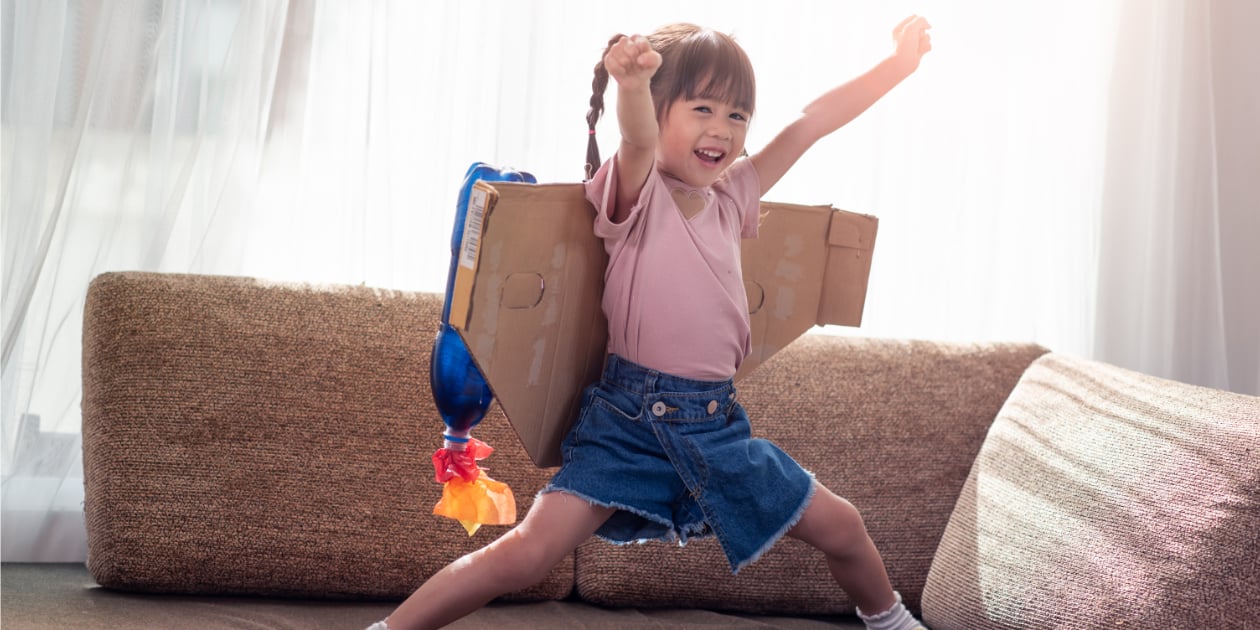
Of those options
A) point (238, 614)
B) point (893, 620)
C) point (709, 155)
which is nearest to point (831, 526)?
point (893, 620)

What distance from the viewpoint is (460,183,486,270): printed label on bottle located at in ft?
3.71

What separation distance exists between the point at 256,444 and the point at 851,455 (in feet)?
2.72

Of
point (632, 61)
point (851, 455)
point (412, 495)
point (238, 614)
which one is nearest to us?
point (632, 61)

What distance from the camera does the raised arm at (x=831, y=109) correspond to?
53.2 inches

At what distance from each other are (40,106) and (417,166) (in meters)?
0.54

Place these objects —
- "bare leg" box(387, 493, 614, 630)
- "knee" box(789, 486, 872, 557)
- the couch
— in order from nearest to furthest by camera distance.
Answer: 1. "bare leg" box(387, 493, 614, 630)
2. "knee" box(789, 486, 872, 557)
3. the couch

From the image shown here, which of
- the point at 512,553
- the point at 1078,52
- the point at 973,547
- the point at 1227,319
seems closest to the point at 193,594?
the point at 512,553

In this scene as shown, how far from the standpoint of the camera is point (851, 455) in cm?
166

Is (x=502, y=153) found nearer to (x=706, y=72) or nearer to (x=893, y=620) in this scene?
(x=706, y=72)

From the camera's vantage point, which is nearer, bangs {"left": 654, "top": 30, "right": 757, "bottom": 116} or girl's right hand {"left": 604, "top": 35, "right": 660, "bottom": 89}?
girl's right hand {"left": 604, "top": 35, "right": 660, "bottom": 89}

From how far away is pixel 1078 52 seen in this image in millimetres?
2105

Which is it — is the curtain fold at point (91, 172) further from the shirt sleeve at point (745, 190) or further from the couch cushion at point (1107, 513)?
the couch cushion at point (1107, 513)

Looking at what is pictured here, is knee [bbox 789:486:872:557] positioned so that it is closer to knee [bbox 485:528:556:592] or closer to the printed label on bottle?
knee [bbox 485:528:556:592]

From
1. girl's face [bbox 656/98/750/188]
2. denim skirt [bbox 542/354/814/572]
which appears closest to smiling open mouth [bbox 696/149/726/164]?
girl's face [bbox 656/98/750/188]
